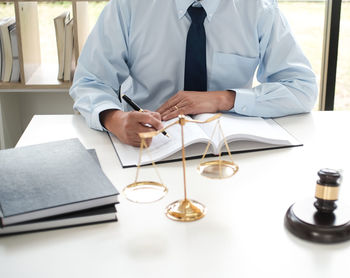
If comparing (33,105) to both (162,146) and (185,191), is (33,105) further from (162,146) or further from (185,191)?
(185,191)

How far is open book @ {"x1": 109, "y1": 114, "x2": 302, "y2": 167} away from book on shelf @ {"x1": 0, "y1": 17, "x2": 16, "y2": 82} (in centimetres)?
124

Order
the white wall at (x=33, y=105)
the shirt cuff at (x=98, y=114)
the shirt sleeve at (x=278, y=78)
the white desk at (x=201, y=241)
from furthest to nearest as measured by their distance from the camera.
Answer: the white wall at (x=33, y=105)
the shirt sleeve at (x=278, y=78)
the shirt cuff at (x=98, y=114)
the white desk at (x=201, y=241)

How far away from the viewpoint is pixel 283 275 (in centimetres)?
78

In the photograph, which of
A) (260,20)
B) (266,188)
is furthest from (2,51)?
(266,188)

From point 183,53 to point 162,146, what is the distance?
0.55m

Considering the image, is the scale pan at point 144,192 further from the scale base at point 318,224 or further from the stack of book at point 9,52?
the stack of book at point 9,52

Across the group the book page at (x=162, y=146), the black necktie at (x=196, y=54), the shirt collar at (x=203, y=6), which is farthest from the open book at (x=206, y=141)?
the shirt collar at (x=203, y=6)

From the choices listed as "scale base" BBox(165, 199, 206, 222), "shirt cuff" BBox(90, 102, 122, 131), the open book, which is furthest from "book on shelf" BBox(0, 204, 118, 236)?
"shirt cuff" BBox(90, 102, 122, 131)

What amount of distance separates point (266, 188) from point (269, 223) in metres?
0.15

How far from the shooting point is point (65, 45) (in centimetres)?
238

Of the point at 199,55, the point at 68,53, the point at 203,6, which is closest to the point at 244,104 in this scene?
the point at 199,55

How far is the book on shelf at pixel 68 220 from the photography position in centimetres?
88

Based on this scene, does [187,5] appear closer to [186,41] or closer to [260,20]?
[186,41]

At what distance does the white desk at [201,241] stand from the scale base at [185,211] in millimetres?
11
